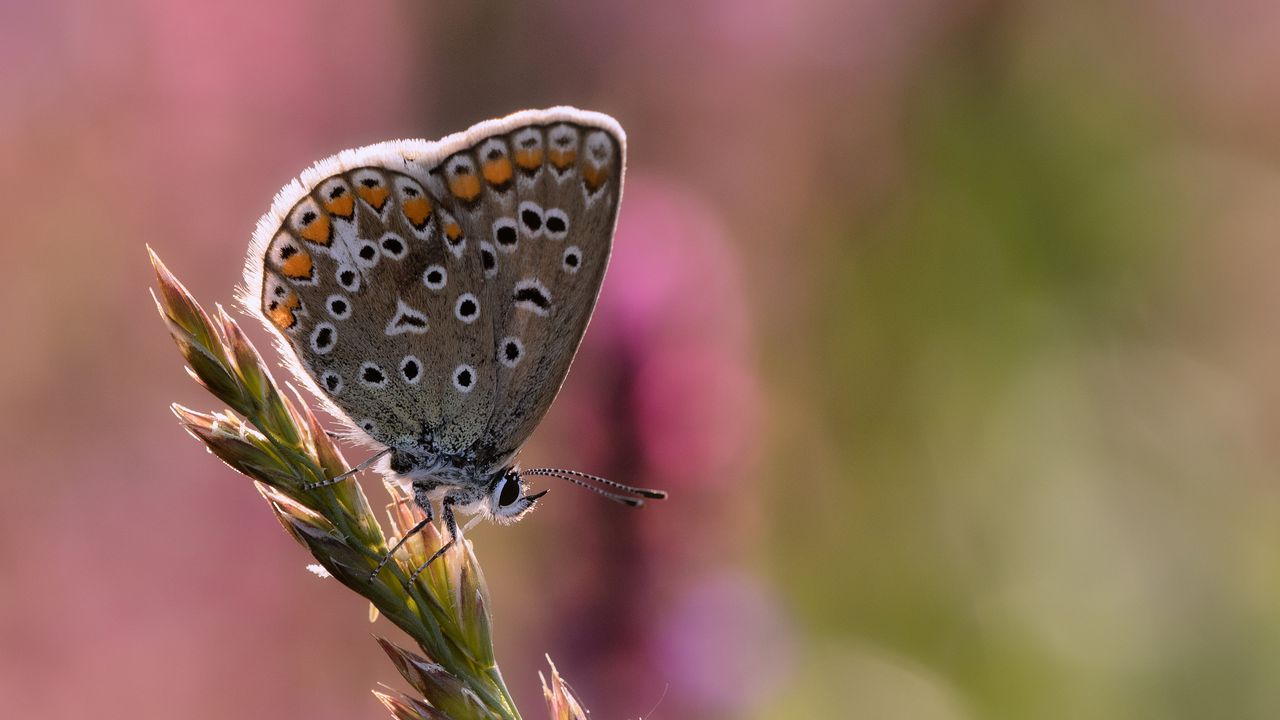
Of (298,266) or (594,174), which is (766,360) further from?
(298,266)

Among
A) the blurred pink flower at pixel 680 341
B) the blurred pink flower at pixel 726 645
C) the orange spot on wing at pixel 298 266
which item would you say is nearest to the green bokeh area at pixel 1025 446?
the blurred pink flower at pixel 726 645

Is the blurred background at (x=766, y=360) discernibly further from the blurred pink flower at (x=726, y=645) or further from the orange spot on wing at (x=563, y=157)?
the orange spot on wing at (x=563, y=157)

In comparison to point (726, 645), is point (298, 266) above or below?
above

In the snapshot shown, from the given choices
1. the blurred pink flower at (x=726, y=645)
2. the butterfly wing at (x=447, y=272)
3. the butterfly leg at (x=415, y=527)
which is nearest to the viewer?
the butterfly leg at (x=415, y=527)

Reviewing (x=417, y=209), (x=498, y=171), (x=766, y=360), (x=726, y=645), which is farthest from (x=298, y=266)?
(x=766, y=360)

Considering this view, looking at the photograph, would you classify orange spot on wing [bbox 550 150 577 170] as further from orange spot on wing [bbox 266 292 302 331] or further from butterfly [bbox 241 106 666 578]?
orange spot on wing [bbox 266 292 302 331]

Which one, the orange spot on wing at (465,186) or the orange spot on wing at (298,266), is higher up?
the orange spot on wing at (465,186)

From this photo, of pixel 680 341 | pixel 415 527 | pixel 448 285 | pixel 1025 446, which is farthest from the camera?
pixel 1025 446

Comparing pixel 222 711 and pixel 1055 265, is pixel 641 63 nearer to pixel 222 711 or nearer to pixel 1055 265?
pixel 1055 265
